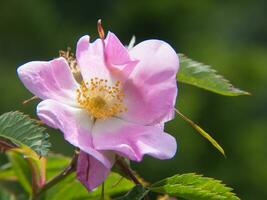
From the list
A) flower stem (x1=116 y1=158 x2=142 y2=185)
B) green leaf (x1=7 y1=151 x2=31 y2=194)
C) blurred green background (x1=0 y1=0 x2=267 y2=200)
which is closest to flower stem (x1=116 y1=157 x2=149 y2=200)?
flower stem (x1=116 y1=158 x2=142 y2=185)

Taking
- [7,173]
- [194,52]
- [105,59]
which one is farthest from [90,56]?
[194,52]

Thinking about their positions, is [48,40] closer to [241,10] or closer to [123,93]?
[241,10]

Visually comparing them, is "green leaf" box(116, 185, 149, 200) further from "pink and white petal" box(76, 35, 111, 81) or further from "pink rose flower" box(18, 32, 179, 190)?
Result: "pink and white petal" box(76, 35, 111, 81)

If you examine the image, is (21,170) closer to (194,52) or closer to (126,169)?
(126,169)

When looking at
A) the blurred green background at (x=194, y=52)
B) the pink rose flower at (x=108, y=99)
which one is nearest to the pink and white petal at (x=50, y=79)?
the pink rose flower at (x=108, y=99)

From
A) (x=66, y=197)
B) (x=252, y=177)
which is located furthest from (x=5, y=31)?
(x=66, y=197)

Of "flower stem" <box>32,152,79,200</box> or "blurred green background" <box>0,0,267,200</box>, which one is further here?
"blurred green background" <box>0,0,267,200</box>

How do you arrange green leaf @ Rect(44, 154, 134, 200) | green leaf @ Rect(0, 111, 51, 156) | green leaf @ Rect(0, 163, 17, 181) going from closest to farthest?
green leaf @ Rect(0, 111, 51, 156) → green leaf @ Rect(44, 154, 134, 200) → green leaf @ Rect(0, 163, 17, 181)
